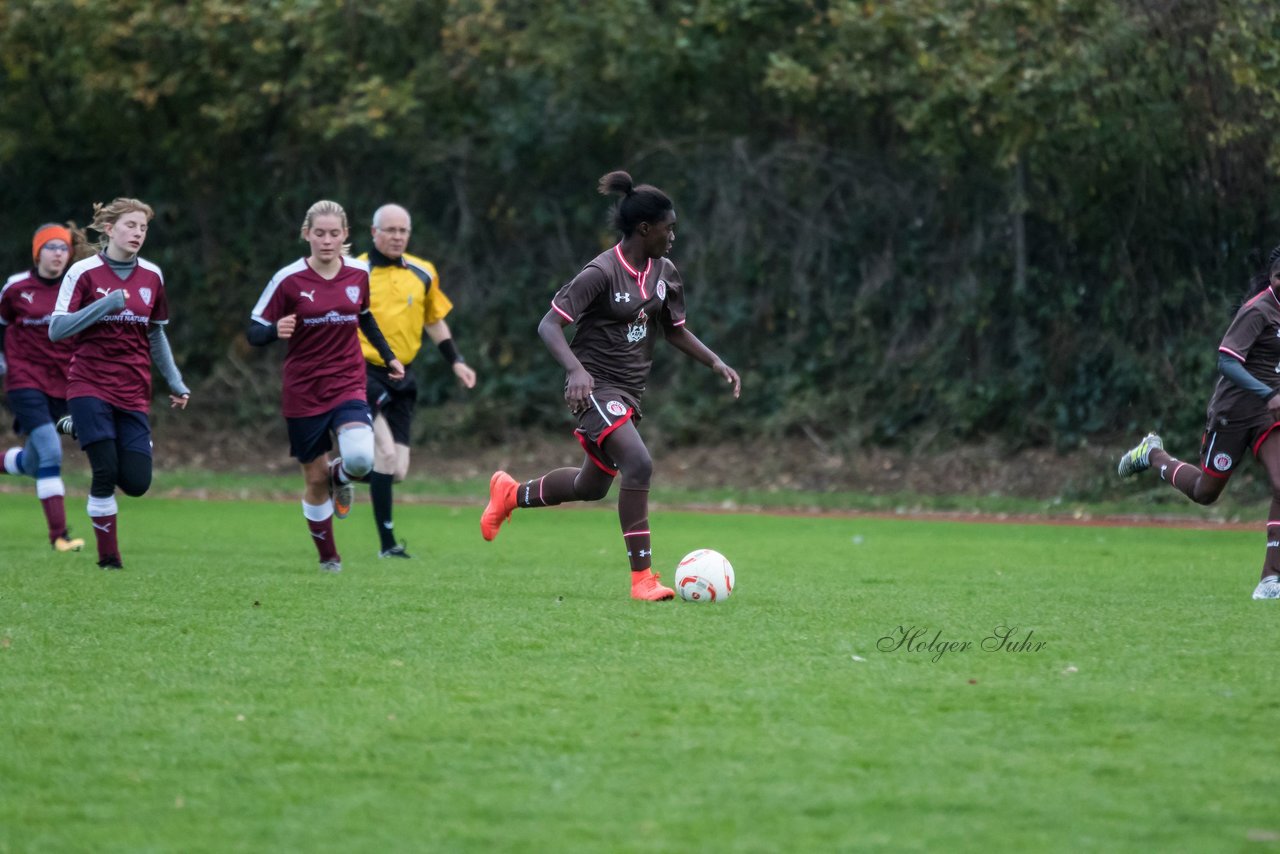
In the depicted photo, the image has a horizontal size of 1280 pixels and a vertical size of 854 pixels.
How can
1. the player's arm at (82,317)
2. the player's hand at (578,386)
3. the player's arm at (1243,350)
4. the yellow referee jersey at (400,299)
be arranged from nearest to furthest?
the player's hand at (578,386), the player's arm at (1243,350), the player's arm at (82,317), the yellow referee jersey at (400,299)

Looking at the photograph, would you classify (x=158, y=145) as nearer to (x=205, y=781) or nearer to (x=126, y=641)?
(x=126, y=641)

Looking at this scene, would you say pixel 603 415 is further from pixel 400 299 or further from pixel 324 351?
pixel 400 299

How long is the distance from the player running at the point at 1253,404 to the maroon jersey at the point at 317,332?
497 cm

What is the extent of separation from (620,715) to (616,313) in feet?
11.1

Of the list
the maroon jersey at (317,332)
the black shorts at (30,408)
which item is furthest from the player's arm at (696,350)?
the black shorts at (30,408)

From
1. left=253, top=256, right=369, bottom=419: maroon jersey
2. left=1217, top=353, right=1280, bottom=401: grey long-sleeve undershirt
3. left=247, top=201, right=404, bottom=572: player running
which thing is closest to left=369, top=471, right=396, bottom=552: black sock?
left=247, top=201, right=404, bottom=572: player running

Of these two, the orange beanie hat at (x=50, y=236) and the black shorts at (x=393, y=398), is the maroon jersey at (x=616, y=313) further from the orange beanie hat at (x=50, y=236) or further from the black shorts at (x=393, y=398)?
the orange beanie hat at (x=50, y=236)

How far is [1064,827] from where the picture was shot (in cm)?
408

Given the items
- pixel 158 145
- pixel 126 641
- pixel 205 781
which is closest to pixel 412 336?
pixel 126 641

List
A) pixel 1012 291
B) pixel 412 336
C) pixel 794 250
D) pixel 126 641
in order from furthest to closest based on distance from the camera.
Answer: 1. pixel 794 250
2. pixel 1012 291
3. pixel 412 336
4. pixel 126 641

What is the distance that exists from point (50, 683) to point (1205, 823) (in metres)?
4.03

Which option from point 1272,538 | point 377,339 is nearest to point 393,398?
point 377,339

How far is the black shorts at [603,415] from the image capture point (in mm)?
8305

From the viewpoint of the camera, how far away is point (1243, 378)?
8.59m
